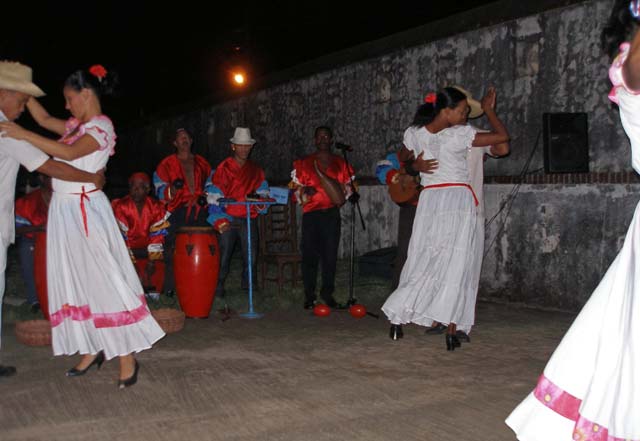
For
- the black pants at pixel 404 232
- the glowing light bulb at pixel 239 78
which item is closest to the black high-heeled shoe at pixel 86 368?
the black pants at pixel 404 232

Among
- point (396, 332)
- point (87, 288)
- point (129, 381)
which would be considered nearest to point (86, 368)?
point (129, 381)

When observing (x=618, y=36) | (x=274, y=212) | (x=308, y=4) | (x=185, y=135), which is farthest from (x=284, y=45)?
(x=618, y=36)

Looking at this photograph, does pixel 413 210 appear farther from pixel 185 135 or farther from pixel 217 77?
pixel 217 77

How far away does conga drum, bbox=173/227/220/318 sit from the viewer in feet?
22.9

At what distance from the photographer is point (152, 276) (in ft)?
26.5

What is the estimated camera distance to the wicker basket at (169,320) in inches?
245

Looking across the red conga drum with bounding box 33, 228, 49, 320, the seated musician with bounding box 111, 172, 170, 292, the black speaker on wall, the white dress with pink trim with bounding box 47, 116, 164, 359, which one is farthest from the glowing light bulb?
the white dress with pink trim with bounding box 47, 116, 164, 359

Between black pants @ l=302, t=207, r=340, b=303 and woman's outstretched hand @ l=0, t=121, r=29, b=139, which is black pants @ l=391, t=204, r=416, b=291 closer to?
black pants @ l=302, t=207, r=340, b=303

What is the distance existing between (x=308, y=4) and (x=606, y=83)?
13.6 m

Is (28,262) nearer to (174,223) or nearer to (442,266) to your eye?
(174,223)

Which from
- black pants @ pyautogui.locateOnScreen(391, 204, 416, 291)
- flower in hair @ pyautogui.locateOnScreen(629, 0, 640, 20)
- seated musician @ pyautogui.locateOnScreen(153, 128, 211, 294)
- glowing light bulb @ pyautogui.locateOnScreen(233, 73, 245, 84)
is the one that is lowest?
black pants @ pyautogui.locateOnScreen(391, 204, 416, 291)

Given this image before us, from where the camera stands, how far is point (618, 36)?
266 cm

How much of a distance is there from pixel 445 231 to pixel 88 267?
2786 millimetres

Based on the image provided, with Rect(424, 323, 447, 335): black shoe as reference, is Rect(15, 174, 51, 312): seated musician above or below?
above
